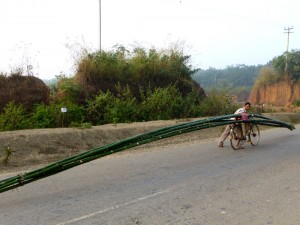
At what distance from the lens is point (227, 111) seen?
23062mm

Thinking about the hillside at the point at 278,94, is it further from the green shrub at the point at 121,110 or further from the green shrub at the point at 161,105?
the green shrub at the point at 121,110

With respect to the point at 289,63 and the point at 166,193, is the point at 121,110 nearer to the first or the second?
the point at 166,193

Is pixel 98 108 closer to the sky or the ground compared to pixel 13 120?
closer to the sky

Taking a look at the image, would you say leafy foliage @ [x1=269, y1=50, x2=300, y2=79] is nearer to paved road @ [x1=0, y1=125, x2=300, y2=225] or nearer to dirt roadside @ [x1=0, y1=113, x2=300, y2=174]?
dirt roadside @ [x1=0, y1=113, x2=300, y2=174]

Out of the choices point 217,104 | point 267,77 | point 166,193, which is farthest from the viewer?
point 267,77

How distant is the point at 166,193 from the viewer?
682cm

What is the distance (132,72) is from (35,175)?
15274 millimetres

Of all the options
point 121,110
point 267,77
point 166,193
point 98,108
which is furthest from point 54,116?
point 267,77

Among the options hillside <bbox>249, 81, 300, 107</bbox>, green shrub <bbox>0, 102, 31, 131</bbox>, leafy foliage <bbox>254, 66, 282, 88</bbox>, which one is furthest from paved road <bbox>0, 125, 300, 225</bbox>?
leafy foliage <bbox>254, 66, 282, 88</bbox>

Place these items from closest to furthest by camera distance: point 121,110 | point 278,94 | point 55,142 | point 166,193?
point 166,193, point 55,142, point 121,110, point 278,94

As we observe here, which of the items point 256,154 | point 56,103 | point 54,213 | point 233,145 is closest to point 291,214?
point 54,213

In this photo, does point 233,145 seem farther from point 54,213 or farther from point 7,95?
point 7,95

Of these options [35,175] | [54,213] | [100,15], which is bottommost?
[54,213]

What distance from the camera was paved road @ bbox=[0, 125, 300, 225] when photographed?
18.3ft
